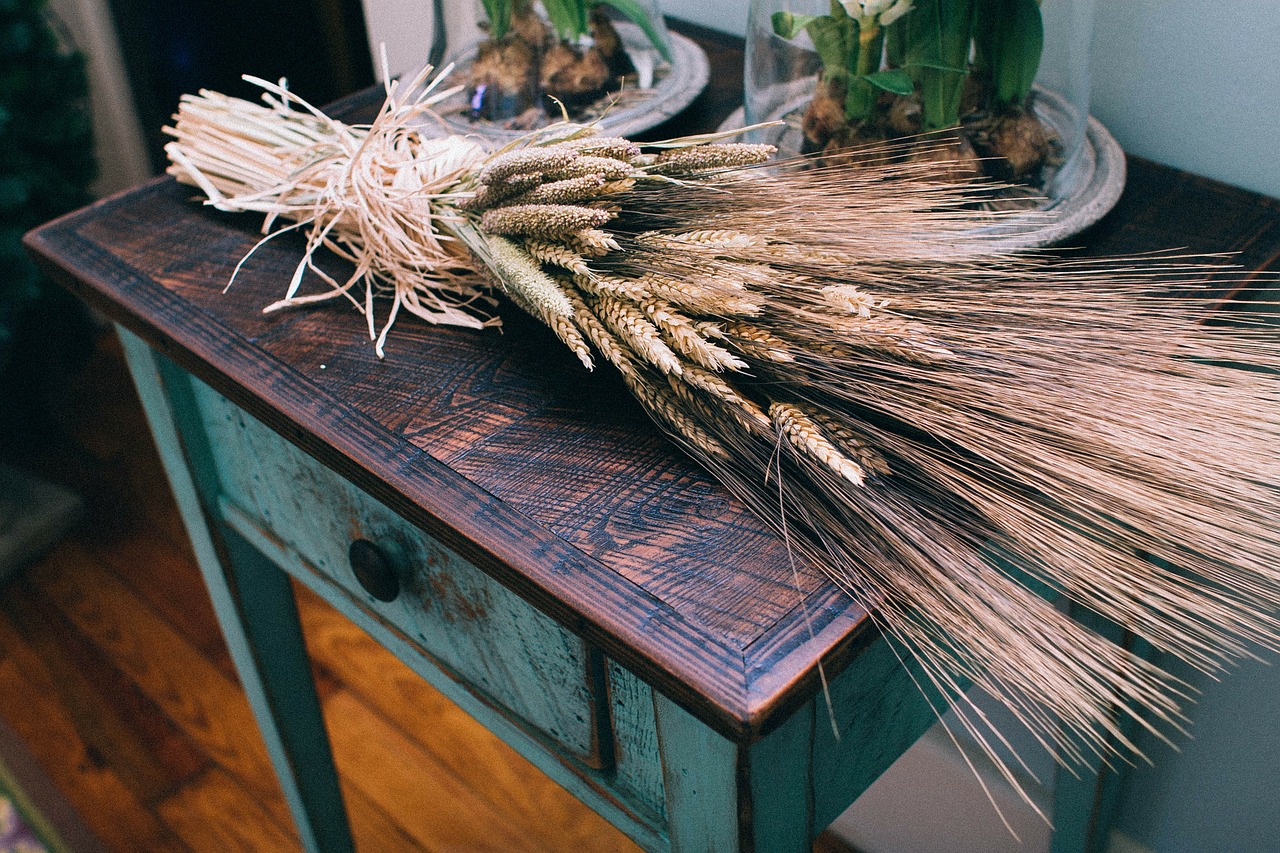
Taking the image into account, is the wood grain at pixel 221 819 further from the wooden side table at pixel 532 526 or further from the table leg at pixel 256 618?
the wooden side table at pixel 532 526

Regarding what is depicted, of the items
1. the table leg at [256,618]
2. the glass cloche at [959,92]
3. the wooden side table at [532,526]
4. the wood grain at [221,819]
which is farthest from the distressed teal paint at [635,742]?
the wood grain at [221,819]

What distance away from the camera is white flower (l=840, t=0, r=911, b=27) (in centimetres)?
57

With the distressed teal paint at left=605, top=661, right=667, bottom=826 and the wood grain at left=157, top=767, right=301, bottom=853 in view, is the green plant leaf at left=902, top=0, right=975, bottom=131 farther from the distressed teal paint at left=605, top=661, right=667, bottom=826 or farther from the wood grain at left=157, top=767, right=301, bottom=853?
the wood grain at left=157, top=767, right=301, bottom=853

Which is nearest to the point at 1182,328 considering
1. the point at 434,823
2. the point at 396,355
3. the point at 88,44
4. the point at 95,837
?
the point at 396,355

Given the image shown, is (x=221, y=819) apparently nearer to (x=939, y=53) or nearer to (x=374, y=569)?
(x=374, y=569)

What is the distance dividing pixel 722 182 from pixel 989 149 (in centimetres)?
18

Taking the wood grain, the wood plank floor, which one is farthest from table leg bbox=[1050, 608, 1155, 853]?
the wood grain

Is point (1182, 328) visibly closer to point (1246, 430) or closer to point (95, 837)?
point (1246, 430)

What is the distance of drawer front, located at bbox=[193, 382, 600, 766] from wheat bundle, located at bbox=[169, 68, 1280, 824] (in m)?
0.13

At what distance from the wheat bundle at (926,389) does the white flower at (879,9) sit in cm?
8

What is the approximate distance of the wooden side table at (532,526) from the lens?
44 cm

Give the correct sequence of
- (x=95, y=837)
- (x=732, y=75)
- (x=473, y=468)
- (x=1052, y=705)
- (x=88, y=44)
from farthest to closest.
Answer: (x=88, y=44), (x=95, y=837), (x=732, y=75), (x=473, y=468), (x=1052, y=705)

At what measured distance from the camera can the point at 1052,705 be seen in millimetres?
400

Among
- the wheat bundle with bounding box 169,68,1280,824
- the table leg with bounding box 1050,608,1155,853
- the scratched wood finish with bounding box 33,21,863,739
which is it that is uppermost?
the wheat bundle with bounding box 169,68,1280,824
